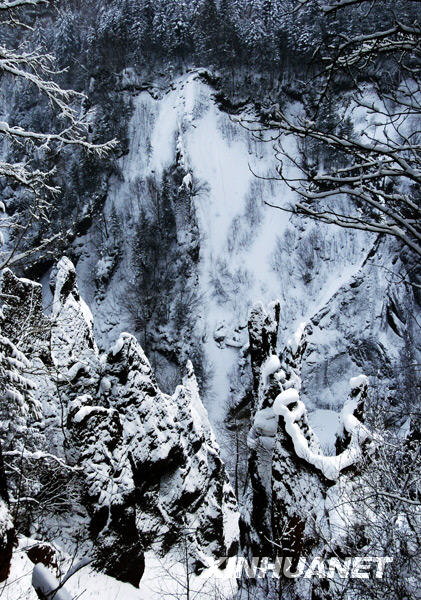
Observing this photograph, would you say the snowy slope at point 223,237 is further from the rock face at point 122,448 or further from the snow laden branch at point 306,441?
the snow laden branch at point 306,441

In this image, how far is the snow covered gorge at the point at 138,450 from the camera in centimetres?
689

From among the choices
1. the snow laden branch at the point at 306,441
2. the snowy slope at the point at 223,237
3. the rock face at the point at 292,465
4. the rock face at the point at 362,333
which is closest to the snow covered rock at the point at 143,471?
the rock face at the point at 292,465

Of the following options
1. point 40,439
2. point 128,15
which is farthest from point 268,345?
point 128,15

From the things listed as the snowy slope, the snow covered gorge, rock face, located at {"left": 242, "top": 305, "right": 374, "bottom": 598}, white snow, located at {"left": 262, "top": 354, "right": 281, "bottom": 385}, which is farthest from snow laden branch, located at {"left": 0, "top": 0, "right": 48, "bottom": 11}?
the snowy slope

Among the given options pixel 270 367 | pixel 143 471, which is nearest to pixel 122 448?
pixel 143 471

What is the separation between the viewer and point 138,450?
1057 centimetres

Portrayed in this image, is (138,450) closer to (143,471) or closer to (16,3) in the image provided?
Answer: (143,471)

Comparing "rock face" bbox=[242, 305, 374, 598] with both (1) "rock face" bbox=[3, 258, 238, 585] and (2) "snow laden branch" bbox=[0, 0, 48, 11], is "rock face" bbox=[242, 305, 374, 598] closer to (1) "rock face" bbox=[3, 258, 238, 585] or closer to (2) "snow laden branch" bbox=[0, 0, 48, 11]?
(1) "rock face" bbox=[3, 258, 238, 585]

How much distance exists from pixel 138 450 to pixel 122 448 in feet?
3.58

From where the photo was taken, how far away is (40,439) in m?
8.48

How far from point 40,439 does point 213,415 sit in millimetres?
17920

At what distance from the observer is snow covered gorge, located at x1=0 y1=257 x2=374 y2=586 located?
6895 millimetres

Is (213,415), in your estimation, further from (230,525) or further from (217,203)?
(217,203)

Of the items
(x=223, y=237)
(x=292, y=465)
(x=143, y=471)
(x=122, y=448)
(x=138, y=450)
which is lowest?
(x=143, y=471)
